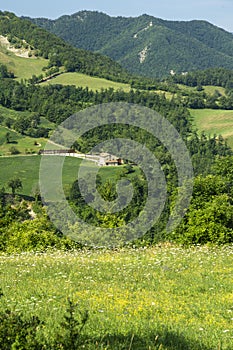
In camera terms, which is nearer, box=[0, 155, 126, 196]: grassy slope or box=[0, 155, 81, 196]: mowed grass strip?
box=[0, 155, 126, 196]: grassy slope

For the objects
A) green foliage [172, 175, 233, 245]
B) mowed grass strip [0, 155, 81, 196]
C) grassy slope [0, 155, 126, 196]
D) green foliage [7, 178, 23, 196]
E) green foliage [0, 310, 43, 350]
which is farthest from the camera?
mowed grass strip [0, 155, 81, 196]

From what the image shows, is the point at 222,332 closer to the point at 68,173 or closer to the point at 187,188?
the point at 187,188

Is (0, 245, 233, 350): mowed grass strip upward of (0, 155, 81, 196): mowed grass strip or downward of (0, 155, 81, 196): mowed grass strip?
upward

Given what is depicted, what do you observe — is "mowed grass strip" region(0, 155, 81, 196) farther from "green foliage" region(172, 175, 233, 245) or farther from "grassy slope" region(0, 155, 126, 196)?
"green foliage" region(172, 175, 233, 245)

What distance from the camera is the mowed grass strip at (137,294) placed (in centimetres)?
708

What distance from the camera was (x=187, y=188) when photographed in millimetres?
45688

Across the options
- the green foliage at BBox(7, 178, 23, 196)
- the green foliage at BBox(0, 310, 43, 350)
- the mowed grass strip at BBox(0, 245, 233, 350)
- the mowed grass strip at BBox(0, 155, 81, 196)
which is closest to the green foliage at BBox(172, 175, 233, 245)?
the mowed grass strip at BBox(0, 245, 233, 350)

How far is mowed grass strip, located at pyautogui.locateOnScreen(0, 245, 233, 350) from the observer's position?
7078mm

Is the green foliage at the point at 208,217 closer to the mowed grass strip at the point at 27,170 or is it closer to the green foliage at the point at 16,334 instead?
the green foliage at the point at 16,334

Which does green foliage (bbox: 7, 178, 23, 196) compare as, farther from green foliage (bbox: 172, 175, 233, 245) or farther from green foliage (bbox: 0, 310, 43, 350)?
green foliage (bbox: 0, 310, 43, 350)

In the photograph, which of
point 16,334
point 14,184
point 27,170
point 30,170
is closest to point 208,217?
point 16,334

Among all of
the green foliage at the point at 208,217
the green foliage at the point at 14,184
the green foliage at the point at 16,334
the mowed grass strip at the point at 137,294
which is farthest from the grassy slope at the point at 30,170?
the green foliage at the point at 16,334

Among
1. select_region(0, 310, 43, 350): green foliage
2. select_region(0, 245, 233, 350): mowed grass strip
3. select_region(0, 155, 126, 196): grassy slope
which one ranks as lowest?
select_region(0, 155, 126, 196): grassy slope

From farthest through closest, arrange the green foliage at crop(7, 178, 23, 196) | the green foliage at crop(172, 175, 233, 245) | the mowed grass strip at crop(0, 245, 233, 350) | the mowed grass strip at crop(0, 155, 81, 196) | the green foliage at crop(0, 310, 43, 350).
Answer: the mowed grass strip at crop(0, 155, 81, 196)
the green foliage at crop(7, 178, 23, 196)
the green foliage at crop(172, 175, 233, 245)
the mowed grass strip at crop(0, 245, 233, 350)
the green foliage at crop(0, 310, 43, 350)
